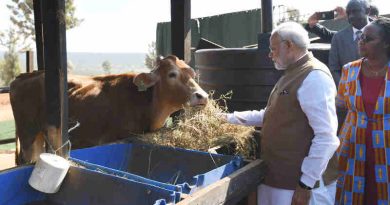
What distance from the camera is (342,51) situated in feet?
13.3

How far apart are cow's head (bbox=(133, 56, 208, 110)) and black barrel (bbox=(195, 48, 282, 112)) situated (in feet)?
1.36

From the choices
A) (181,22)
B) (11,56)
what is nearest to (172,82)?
(181,22)

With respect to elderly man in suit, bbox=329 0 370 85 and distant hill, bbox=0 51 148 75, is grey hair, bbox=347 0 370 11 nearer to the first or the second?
elderly man in suit, bbox=329 0 370 85

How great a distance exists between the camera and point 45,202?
2531 mm

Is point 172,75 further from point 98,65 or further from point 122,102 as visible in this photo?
point 98,65

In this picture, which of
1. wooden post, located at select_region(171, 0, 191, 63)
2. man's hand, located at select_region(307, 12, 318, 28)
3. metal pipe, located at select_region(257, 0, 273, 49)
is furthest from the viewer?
man's hand, located at select_region(307, 12, 318, 28)

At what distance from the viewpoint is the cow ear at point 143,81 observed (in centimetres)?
452

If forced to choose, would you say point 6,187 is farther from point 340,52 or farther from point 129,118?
point 340,52

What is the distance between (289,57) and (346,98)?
974 mm

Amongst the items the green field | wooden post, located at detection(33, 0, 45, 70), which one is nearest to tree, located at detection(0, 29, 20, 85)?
the green field

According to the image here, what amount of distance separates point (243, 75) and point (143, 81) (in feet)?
3.58

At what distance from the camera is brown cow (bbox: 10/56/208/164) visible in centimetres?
446

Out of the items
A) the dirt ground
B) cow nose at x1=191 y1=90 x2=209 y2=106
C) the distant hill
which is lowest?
the distant hill

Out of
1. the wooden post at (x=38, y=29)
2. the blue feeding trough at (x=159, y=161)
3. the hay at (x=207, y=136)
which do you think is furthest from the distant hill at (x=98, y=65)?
the blue feeding trough at (x=159, y=161)
